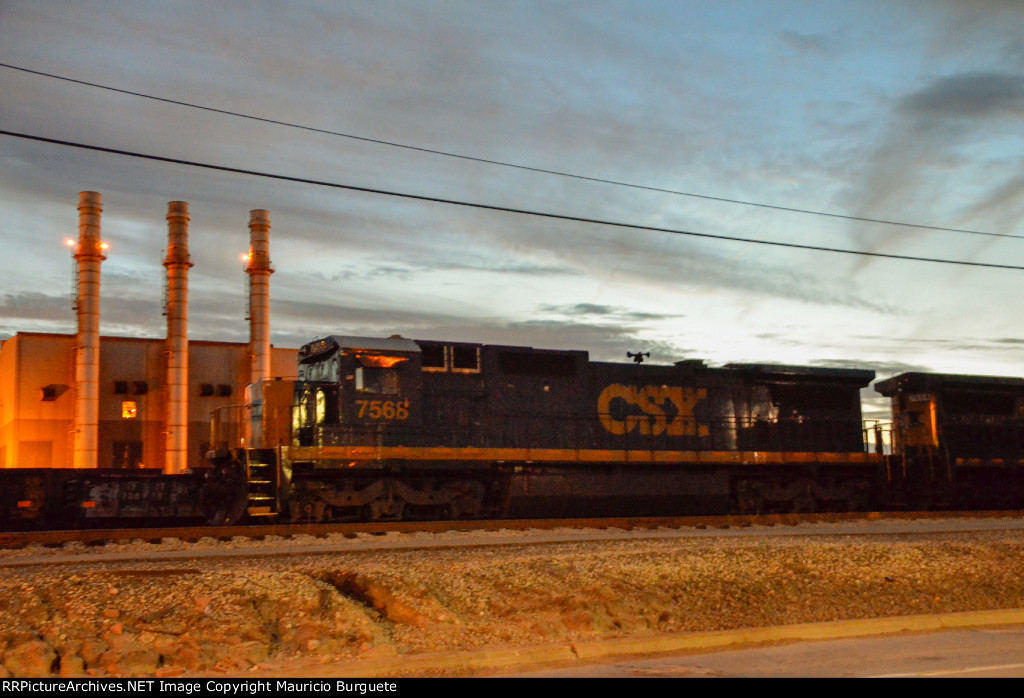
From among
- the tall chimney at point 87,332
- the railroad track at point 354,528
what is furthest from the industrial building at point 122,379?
the railroad track at point 354,528

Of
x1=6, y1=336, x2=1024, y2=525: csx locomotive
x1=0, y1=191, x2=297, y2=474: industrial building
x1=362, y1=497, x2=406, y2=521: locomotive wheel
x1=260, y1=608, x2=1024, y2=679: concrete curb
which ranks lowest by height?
x1=260, y1=608, x2=1024, y2=679: concrete curb

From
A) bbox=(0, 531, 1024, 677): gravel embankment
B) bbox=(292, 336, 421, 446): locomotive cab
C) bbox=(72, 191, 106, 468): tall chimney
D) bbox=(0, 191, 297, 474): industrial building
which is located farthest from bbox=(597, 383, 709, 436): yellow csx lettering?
bbox=(72, 191, 106, 468): tall chimney

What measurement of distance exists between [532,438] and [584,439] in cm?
116

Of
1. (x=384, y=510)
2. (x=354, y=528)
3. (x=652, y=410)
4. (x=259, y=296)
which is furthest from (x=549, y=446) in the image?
(x=259, y=296)

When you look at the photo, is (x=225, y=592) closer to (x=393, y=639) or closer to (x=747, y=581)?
(x=393, y=639)

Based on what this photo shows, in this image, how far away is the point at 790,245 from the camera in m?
14.7

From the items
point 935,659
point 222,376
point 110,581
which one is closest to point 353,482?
point 110,581

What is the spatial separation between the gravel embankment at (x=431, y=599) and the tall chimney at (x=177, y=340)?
25431 millimetres

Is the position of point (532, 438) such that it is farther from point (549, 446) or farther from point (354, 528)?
point (354, 528)

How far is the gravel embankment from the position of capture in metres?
6.83

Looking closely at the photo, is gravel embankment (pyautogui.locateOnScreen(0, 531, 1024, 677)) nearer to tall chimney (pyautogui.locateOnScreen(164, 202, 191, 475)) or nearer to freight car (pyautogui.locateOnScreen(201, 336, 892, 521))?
freight car (pyautogui.locateOnScreen(201, 336, 892, 521))

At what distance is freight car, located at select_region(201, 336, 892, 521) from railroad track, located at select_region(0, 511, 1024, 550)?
1.26 metres

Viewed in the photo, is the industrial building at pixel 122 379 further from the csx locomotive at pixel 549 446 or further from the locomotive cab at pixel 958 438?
the locomotive cab at pixel 958 438

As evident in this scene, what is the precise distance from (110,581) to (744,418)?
14504 mm
